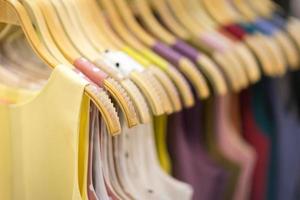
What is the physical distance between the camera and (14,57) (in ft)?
2.43

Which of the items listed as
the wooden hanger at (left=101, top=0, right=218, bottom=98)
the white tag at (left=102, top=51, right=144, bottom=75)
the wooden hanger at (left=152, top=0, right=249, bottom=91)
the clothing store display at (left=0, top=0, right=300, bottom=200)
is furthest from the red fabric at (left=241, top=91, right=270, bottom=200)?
the white tag at (left=102, top=51, right=144, bottom=75)

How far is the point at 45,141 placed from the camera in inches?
26.1

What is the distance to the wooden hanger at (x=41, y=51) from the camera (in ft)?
1.90

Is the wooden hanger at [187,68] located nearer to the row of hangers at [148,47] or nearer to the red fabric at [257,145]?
the row of hangers at [148,47]

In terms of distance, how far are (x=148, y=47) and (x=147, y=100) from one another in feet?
0.45

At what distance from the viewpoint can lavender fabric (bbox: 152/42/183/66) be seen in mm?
769

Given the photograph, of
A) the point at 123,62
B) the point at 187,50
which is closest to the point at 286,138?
the point at 187,50

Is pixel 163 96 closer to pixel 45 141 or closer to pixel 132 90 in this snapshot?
pixel 132 90

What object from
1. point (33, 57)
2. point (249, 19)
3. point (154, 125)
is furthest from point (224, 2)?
point (33, 57)

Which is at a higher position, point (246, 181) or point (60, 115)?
point (60, 115)

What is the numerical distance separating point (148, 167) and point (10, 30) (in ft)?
1.04

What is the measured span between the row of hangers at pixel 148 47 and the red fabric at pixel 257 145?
0.10 meters

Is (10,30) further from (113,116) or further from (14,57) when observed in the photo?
(113,116)

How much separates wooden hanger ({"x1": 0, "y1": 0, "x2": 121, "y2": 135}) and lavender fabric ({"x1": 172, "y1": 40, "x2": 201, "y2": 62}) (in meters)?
0.24
